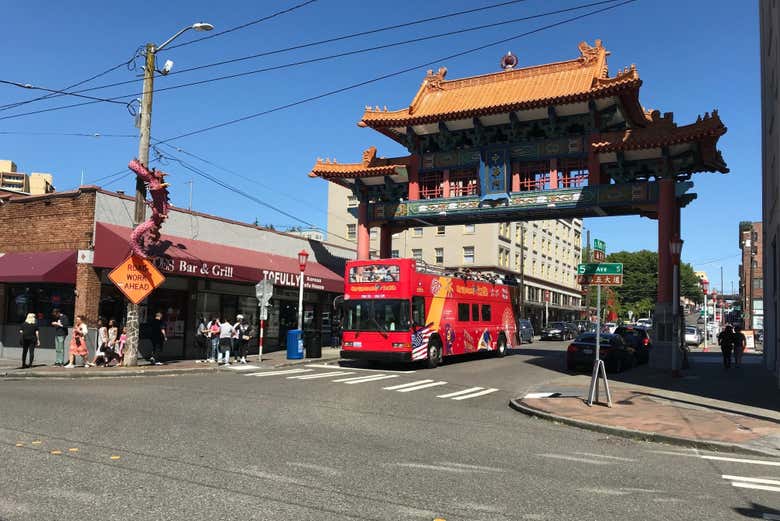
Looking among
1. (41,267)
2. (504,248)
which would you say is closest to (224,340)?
(41,267)

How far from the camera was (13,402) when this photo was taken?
1141 cm

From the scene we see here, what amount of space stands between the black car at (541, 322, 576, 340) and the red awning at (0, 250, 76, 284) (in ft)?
124

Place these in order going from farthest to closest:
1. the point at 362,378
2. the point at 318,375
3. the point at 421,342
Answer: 1. the point at 421,342
2. the point at 318,375
3. the point at 362,378

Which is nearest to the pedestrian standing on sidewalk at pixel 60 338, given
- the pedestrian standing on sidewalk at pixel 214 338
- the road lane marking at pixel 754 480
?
the pedestrian standing on sidewalk at pixel 214 338

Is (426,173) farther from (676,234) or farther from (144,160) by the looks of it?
(144,160)

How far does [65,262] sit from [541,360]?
19249 millimetres

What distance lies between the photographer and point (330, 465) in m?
7.17

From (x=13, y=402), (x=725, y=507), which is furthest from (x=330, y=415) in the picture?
(x=725, y=507)

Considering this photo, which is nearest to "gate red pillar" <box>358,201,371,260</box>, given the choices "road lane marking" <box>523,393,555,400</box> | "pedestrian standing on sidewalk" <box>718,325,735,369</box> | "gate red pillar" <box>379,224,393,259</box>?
"gate red pillar" <box>379,224,393,259</box>

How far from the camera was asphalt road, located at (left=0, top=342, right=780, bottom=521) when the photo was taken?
18.2ft

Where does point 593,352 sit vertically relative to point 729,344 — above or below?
below

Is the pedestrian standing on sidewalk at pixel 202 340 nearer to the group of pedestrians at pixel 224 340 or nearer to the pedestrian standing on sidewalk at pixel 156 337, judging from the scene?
the group of pedestrians at pixel 224 340

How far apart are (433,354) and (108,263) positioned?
38.7 feet

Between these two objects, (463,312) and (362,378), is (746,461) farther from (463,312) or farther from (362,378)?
(463,312)
